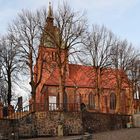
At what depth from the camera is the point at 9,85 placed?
42281 mm

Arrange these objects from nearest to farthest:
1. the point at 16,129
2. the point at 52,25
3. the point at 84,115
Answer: the point at 16,129
the point at 84,115
the point at 52,25

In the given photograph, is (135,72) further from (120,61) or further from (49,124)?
(49,124)

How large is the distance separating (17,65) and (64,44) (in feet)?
26.8

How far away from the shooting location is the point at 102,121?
35.0 metres

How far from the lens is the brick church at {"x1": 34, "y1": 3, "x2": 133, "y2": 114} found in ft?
130

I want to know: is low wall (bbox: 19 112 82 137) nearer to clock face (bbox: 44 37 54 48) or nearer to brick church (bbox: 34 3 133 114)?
brick church (bbox: 34 3 133 114)

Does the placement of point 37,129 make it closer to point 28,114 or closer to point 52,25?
point 28,114

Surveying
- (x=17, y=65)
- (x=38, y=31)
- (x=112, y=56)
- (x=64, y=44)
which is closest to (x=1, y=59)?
(x=17, y=65)

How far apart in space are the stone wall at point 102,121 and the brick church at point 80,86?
415 centimetres

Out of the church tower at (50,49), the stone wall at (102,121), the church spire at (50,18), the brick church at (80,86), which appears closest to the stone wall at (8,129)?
the stone wall at (102,121)

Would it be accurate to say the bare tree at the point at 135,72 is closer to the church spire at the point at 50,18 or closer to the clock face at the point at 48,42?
the clock face at the point at 48,42

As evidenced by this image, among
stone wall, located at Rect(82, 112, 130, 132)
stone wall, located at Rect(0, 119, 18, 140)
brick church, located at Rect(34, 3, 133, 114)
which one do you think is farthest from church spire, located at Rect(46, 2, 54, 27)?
stone wall, located at Rect(0, 119, 18, 140)

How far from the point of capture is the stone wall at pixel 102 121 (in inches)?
1286

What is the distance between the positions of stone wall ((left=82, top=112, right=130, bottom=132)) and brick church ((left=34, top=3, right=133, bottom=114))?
13.6ft
